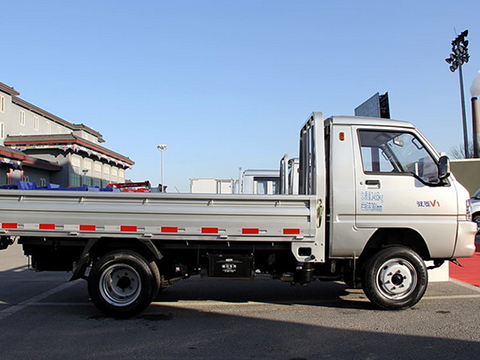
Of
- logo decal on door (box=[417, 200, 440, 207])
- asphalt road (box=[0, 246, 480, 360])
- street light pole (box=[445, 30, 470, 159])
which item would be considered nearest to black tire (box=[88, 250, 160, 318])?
asphalt road (box=[0, 246, 480, 360])

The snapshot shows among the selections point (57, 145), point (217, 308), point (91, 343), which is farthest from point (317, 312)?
point (57, 145)

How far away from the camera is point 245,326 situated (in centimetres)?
563

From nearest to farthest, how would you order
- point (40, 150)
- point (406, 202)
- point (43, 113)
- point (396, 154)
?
point (406, 202) < point (396, 154) < point (40, 150) < point (43, 113)

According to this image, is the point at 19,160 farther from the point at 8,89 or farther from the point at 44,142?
the point at 8,89

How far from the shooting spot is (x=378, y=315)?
19.8 ft

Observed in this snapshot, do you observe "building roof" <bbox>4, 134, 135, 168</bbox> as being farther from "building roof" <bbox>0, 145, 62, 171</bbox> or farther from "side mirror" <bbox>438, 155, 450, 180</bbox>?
"side mirror" <bbox>438, 155, 450, 180</bbox>

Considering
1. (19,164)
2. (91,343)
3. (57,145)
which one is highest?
(57,145)

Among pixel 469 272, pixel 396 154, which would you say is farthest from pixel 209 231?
pixel 469 272

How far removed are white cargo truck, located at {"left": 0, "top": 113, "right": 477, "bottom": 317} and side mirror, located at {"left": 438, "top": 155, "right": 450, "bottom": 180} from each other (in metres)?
0.02

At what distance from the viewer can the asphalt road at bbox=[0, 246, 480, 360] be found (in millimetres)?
4703

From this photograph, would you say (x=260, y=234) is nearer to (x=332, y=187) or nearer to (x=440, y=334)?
(x=332, y=187)

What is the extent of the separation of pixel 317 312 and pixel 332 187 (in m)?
1.80

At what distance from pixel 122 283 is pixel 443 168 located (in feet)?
15.2

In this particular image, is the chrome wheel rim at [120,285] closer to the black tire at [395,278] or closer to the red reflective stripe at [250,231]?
the red reflective stripe at [250,231]
